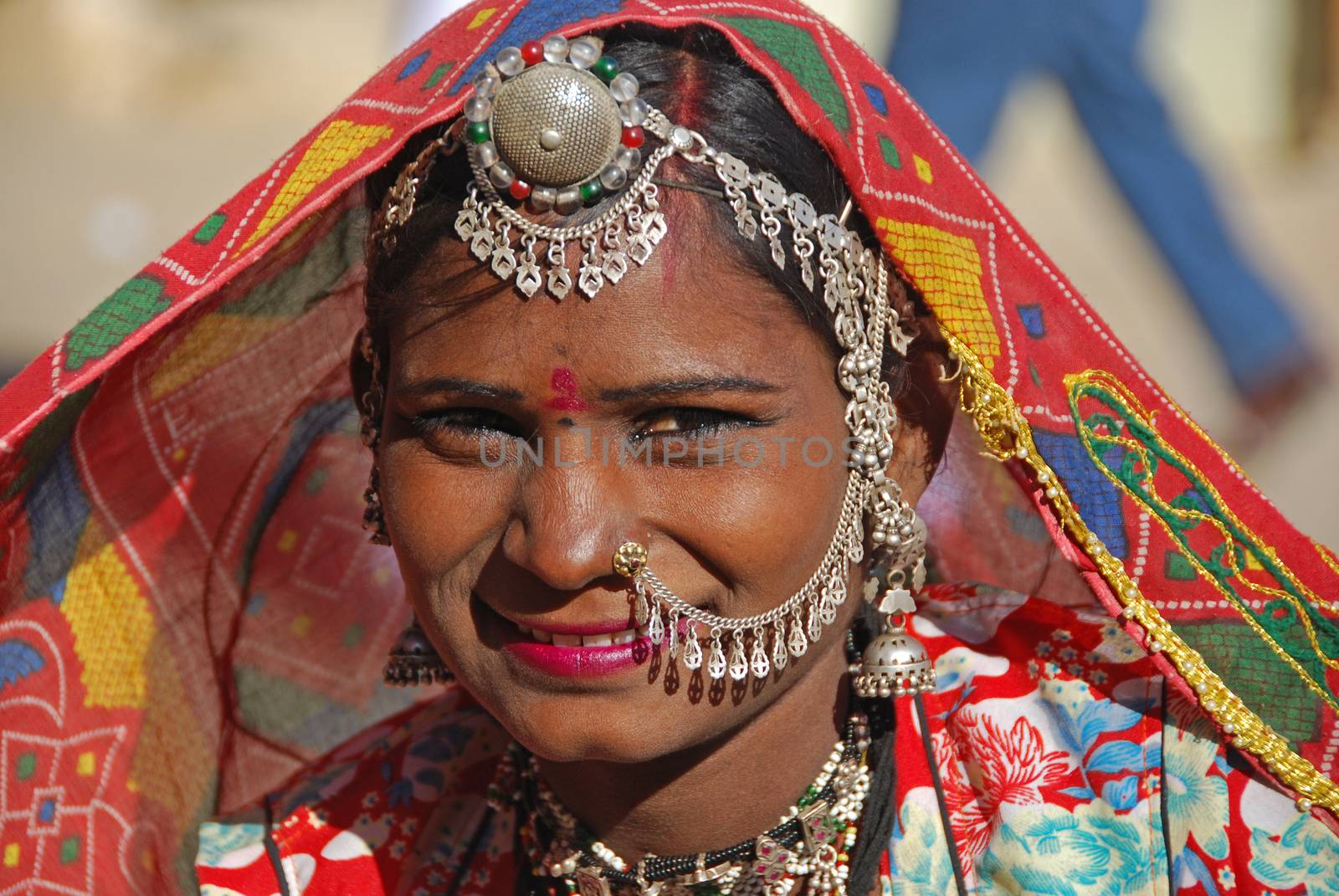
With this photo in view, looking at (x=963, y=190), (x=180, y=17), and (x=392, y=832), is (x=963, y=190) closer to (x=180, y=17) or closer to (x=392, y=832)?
(x=392, y=832)

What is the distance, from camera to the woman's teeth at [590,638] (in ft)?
6.45

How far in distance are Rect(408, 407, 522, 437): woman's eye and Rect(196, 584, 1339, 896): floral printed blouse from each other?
2.45 ft

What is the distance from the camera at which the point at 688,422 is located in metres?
1.96

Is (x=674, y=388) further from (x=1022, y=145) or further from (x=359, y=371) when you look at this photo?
(x=1022, y=145)

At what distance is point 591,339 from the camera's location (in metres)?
1.89

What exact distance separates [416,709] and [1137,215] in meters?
3.90

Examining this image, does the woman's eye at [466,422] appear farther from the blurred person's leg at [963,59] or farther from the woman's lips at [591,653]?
the blurred person's leg at [963,59]

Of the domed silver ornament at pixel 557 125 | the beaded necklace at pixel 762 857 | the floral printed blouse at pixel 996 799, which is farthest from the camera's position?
the beaded necklace at pixel 762 857

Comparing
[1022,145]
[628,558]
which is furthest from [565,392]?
[1022,145]

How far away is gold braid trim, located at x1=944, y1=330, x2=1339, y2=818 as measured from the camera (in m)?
2.04

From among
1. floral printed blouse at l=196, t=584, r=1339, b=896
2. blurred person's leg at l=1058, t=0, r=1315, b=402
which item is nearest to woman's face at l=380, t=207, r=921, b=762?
floral printed blouse at l=196, t=584, r=1339, b=896

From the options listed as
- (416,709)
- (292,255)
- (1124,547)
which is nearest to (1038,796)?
(1124,547)

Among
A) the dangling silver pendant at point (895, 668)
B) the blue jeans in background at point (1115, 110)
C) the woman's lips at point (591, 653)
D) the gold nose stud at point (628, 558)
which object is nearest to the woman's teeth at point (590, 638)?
the woman's lips at point (591, 653)

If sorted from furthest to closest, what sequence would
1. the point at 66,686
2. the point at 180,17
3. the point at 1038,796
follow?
1. the point at 180,17
2. the point at 66,686
3. the point at 1038,796
